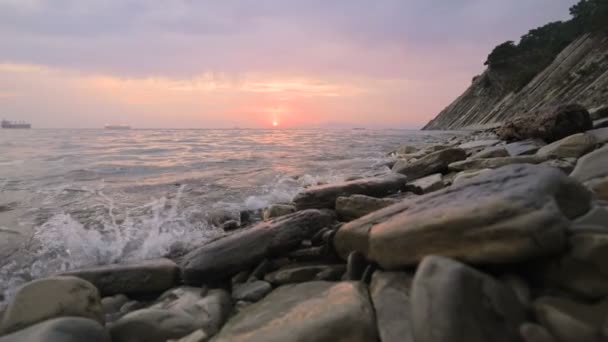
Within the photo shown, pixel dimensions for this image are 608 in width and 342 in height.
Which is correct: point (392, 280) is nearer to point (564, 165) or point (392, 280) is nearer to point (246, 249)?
point (246, 249)

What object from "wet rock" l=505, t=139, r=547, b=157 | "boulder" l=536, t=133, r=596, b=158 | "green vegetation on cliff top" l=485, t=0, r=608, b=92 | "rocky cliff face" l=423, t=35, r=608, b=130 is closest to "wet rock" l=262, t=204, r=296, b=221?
"boulder" l=536, t=133, r=596, b=158

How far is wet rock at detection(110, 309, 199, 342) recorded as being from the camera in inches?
96.0

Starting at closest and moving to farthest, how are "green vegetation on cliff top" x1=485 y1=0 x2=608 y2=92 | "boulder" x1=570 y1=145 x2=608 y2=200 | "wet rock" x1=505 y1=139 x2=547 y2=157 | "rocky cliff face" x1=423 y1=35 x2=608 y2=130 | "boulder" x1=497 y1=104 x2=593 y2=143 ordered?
"boulder" x1=570 y1=145 x2=608 y2=200 → "wet rock" x1=505 y1=139 x2=547 y2=157 → "boulder" x1=497 y1=104 x2=593 y2=143 → "rocky cliff face" x1=423 y1=35 x2=608 y2=130 → "green vegetation on cliff top" x1=485 y1=0 x2=608 y2=92

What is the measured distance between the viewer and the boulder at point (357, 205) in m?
3.94

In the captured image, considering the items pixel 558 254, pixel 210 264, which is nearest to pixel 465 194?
pixel 558 254

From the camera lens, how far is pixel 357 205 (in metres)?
4.00

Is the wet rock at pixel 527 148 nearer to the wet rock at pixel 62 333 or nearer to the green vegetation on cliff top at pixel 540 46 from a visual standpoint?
the wet rock at pixel 62 333

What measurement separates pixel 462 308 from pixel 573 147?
187 inches

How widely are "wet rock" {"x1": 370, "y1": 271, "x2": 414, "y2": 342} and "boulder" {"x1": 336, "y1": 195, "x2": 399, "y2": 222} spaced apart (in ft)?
5.22

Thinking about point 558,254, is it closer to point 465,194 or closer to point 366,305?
point 465,194

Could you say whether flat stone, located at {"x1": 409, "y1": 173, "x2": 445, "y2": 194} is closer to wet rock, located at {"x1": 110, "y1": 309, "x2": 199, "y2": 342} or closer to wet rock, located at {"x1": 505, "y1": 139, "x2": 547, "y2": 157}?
wet rock, located at {"x1": 505, "y1": 139, "x2": 547, "y2": 157}

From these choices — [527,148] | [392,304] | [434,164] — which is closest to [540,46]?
[527,148]

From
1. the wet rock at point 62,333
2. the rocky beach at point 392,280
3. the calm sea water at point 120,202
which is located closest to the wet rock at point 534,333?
the rocky beach at point 392,280

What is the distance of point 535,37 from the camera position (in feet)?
157
